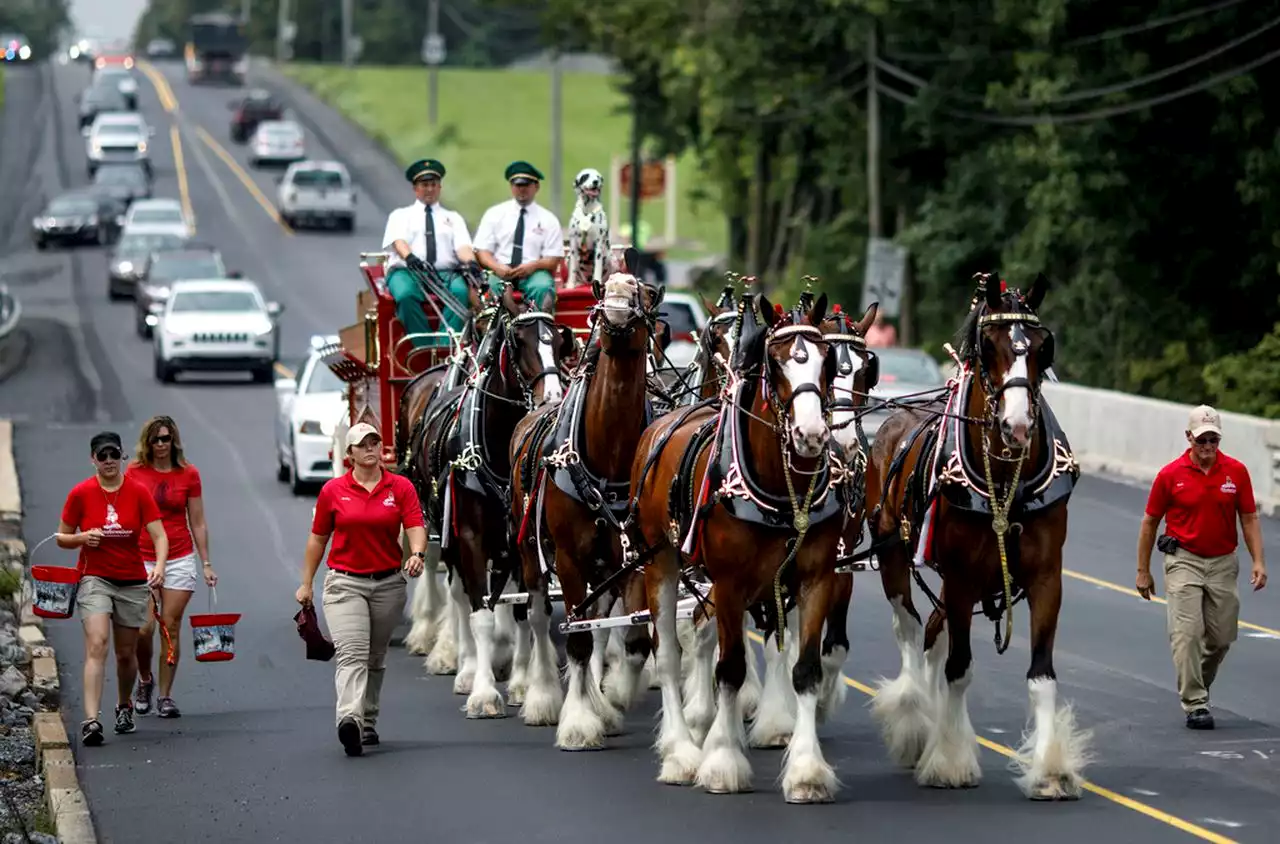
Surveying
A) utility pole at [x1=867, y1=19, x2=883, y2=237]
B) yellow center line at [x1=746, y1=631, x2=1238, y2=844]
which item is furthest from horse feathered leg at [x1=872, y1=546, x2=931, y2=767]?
utility pole at [x1=867, y1=19, x2=883, y2=237]

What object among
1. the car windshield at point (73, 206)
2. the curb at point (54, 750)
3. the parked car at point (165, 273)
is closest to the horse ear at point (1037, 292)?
the curb at point (54, 750)

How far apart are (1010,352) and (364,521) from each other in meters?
3.71

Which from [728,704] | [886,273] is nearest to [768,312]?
[728,704]

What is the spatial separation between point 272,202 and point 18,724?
242ft

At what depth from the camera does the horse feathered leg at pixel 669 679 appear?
40.3 feet

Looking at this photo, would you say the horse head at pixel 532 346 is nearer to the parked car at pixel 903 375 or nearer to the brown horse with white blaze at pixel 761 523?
the brown horse with white blaze at pixel 761 523

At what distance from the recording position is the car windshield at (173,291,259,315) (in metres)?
43.6

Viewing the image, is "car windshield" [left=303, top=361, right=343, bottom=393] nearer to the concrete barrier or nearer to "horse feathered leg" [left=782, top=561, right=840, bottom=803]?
the concrete barrier

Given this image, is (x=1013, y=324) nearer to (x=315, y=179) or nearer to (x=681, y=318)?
(x=681, y=318)

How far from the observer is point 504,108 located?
11650cm

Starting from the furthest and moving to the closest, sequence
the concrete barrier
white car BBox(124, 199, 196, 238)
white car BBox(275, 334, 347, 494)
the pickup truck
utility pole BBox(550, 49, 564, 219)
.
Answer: the pickup truck → white car BBox(124, 199, 196, 238) → utility pole BBox(550, 49, 564, 219) → white car BBox(275, 334, 347, 494) → the concrete barrier

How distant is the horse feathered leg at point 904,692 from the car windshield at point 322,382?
52.2ft

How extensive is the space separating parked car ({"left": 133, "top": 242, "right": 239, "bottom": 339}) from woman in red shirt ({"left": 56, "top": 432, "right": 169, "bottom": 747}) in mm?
38161

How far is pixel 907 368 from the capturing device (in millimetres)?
32031
